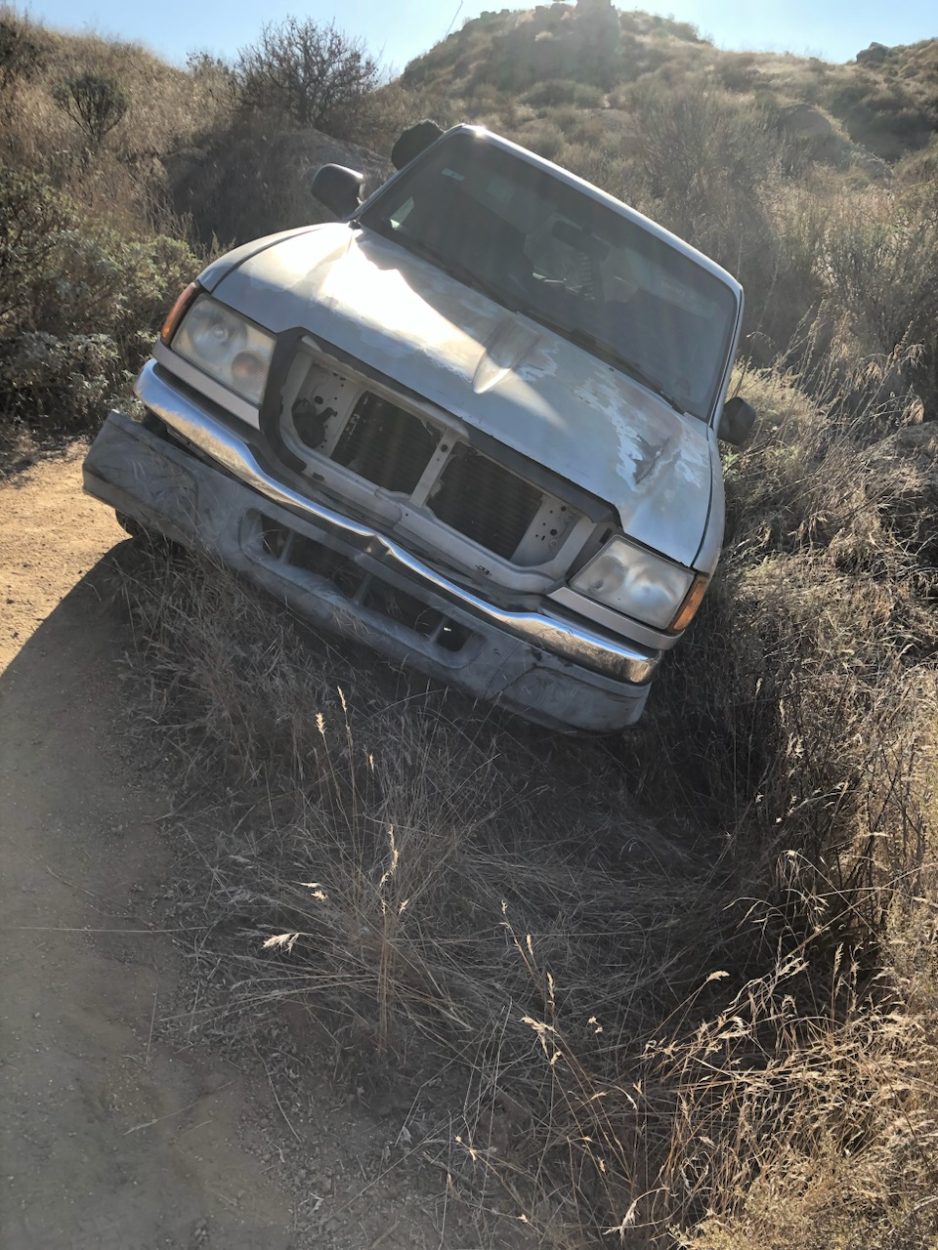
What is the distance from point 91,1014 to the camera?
1.92 meters

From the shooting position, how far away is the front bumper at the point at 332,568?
2529 millimetres

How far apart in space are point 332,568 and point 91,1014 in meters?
1.36

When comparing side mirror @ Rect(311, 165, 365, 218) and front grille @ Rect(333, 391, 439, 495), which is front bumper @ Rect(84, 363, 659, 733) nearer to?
front grille @ Rect(333, 391, 439, 495)

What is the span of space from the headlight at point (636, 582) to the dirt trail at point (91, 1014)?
1.45 m

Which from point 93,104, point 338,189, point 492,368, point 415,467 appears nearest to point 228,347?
point 415,467

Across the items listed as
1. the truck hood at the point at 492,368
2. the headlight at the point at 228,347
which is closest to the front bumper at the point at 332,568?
the headlight at the point at 228,347

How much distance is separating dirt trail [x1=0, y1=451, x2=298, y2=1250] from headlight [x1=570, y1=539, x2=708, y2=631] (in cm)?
145

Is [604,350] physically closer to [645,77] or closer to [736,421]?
[736,421]

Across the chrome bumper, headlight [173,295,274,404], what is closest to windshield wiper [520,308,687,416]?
headlight [173,295,274,404]

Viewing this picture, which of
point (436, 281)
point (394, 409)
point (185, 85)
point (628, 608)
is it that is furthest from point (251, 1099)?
point (185, 85)

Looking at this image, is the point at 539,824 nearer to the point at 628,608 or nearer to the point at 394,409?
the point at 628,608

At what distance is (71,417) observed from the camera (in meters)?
4.44

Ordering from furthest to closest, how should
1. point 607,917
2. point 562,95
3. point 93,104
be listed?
point 562,95, point 93,104, point 607,917

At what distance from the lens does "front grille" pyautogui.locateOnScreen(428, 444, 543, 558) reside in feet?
8.64
